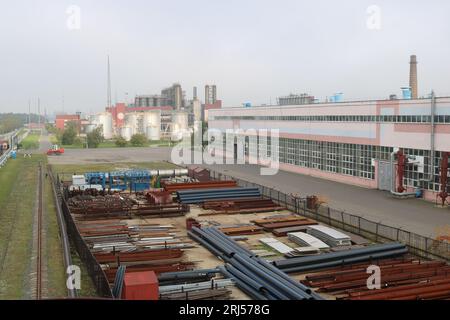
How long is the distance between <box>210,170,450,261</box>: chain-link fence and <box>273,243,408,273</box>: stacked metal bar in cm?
60

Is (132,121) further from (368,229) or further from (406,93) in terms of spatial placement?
(368,229)

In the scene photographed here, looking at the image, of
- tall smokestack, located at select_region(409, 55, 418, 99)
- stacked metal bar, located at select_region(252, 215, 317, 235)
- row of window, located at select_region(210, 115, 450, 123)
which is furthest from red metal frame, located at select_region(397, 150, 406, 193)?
tall smokestack, located at select_region(409, 55, 418, 99)

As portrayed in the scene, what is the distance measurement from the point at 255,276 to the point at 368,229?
629 cm

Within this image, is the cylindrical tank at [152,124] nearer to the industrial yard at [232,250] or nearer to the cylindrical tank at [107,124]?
the cylindrical tank at [107,124]

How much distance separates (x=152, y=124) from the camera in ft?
332

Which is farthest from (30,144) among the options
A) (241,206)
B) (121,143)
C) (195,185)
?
(241,206)

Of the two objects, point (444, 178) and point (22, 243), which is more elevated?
point (444, 178)

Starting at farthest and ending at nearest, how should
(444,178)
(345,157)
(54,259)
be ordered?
1. (345,157)
2. (444,178)
3. (54,259)

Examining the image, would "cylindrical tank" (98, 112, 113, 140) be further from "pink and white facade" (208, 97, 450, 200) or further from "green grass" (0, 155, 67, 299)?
"green grass" (0, 155, 67, 299)

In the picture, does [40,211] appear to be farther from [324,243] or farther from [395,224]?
[395,224]

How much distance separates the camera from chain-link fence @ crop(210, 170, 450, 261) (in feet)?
44.9

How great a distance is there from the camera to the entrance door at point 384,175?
24.8 meters

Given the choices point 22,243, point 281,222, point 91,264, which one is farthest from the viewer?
point 281,222
